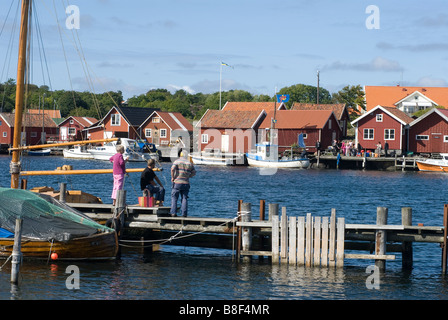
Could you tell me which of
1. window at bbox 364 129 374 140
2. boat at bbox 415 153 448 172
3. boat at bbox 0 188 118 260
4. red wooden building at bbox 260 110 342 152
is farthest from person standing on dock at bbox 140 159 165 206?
red wooden building at bbox 260 110 342 152

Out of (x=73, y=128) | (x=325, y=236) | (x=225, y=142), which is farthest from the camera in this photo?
(x=73, y=128)

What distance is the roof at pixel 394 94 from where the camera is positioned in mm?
106812

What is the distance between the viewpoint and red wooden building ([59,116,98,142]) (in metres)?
106

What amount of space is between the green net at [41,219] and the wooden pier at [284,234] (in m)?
1.48

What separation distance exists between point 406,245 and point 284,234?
156 inches

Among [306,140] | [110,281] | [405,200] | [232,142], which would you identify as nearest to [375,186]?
[405,200]

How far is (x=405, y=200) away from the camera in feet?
146

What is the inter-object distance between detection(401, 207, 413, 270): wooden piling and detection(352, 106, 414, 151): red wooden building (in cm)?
5798

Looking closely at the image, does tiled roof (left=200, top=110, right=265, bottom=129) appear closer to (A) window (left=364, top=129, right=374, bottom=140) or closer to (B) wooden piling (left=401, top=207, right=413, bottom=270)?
(A) window (left=364, top=129, right=374, bottom=140)

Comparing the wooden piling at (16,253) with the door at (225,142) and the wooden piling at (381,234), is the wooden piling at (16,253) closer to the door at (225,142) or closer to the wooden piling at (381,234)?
the wooden piling at (381,234)

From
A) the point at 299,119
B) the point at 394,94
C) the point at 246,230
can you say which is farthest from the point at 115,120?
the point at 246,230

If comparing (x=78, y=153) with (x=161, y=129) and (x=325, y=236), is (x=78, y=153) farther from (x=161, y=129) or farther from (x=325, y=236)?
(x=325, y=236)

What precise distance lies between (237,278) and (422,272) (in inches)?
239

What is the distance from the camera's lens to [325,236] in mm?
18766
